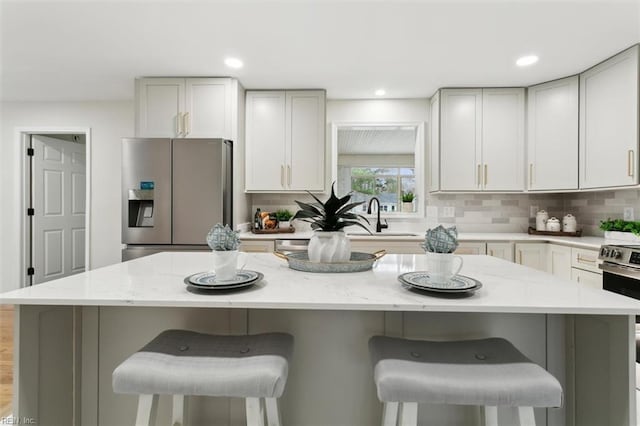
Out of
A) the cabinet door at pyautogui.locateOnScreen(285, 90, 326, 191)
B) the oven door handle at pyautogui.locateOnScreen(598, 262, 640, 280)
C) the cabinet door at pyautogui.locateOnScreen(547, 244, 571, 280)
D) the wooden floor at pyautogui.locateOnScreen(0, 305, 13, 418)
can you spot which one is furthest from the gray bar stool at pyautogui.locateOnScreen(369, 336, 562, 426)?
the cabinet door at pyautogui.locateOnScreen(285, 90, 326, 191)

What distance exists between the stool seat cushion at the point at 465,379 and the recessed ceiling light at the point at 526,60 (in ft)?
8.54

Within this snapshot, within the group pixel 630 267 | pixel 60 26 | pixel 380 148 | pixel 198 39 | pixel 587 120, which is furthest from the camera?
pixel 380 148

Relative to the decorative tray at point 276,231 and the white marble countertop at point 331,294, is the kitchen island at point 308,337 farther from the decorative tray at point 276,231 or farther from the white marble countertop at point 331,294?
the decorative tray at point 276,231

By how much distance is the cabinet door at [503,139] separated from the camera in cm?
331

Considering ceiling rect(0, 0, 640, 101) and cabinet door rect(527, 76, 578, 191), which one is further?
cabinet door rect(527, 76, 578, 191)

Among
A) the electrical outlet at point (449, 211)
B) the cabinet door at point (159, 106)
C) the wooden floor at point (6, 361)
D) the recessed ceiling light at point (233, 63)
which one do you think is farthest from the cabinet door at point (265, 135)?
the wooden floor at point (6, 361)

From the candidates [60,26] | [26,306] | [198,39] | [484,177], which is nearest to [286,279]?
[26,306]

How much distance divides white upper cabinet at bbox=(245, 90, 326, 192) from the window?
0.55 metres

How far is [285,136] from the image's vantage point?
345 centimetres

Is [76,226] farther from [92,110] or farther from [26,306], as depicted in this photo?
[26,306]

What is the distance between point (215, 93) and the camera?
3.13m

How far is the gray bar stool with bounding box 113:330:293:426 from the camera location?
89 cm

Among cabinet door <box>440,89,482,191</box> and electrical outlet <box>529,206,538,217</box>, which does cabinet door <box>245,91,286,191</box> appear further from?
electrical outlet <box>529,206,538,217</box>

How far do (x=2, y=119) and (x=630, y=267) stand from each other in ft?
20.6
